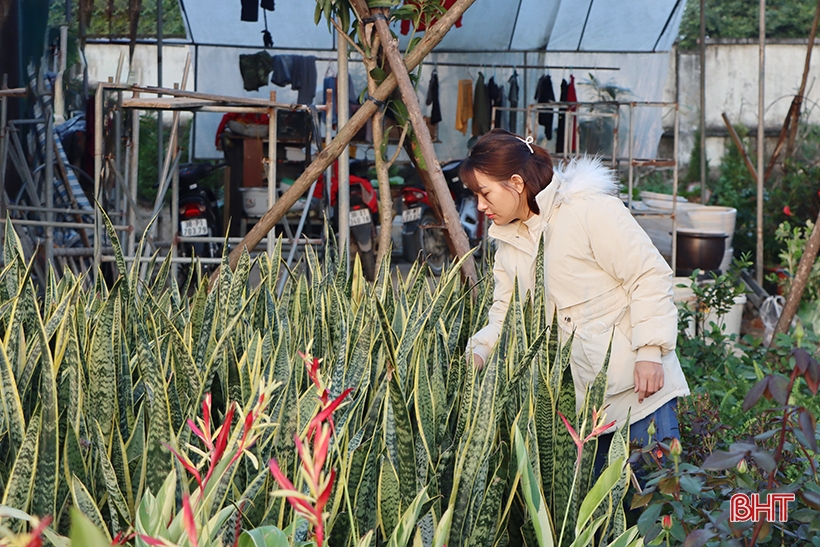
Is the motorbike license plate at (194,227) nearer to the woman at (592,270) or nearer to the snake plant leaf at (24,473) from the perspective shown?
the woman at (592,270)

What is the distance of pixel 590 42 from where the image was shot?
8.84 metres

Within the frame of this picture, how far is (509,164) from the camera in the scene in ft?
6.31

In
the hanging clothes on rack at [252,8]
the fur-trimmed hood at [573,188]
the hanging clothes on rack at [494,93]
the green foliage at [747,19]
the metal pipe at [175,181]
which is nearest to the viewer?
the fur-trimmed hood at [573,188]

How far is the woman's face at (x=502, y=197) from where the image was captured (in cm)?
193

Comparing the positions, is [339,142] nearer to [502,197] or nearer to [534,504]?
[502,197]

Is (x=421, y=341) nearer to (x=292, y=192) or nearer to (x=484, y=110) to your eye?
(x=292, y=192)

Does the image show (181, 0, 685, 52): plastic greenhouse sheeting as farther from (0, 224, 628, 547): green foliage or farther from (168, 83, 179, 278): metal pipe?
(0, 224, 628, 547): green foliage

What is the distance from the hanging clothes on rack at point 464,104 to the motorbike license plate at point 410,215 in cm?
154

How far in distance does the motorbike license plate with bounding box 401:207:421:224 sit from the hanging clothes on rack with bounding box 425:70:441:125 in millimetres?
1390

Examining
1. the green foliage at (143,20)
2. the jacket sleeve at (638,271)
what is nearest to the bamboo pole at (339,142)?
the jacket sleeve at (638,271)

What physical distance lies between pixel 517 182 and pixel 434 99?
268 inches

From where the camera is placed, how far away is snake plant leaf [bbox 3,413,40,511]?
0.98m

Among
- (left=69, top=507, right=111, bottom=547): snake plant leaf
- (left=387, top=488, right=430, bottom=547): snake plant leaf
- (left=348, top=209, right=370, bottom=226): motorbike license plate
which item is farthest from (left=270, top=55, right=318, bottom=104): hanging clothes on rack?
(left=69, top=507, right=111, bottom=547): snake plant leaf

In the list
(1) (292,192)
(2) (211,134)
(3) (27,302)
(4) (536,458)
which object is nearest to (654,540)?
(4) (536,458)
